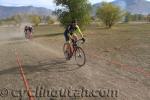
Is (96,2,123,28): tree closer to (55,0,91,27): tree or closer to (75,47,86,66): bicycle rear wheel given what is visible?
(55,0,91,27): tree

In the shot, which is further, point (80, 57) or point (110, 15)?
point (110, 15)

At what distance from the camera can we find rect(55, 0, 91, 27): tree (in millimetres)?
50812

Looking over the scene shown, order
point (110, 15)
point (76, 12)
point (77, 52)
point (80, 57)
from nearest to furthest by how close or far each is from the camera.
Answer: point (80, 57)
point (77, 52)
point (76, 12)
point (110, 15)

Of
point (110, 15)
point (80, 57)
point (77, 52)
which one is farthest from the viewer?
point (110, 15)

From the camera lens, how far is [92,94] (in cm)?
852

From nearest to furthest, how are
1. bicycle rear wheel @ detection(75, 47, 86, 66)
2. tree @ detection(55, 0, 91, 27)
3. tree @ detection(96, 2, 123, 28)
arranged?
bicycle rear wheel @ detection(75, 47, 86, 66), tree @ detection(55, 0, 91, 27), tree @ detection(96, 2, 123, 28)

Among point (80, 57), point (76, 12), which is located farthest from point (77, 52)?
point (76, 12)

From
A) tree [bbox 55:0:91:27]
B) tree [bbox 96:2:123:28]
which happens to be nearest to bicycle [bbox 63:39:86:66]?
tree [bbox 55:0:91:27]

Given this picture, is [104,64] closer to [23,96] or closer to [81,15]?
[23,96]

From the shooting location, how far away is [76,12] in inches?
2007

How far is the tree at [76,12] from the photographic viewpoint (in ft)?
167

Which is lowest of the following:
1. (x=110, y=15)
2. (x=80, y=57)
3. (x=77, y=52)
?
(x=110, y=15)

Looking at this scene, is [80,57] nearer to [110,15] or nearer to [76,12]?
[76,12]

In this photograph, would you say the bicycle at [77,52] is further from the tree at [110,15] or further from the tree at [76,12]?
the tree at [110,15]
